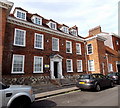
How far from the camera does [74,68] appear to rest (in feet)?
55.1

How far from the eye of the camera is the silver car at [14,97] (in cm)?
385

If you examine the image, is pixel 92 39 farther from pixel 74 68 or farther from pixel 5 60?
pixel 5 60

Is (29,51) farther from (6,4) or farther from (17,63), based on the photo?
(6,4)

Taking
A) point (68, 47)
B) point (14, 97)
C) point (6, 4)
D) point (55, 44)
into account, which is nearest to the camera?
point (14, 97)

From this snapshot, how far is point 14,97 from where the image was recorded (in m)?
4.09

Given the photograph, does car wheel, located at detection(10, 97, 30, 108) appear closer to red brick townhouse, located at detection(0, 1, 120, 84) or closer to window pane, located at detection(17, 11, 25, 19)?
red brick townhouse, located at detection(0, 1, 120, 84)

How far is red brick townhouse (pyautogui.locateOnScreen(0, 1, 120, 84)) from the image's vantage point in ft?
35.2

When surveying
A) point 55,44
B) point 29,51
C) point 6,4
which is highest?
point 6,4

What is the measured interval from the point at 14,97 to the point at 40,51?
31.4 ft

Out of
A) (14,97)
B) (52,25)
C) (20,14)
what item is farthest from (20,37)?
(14,97)

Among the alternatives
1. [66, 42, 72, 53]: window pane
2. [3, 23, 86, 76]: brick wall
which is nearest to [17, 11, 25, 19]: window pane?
[3, 23, 86, 76]: brick wall

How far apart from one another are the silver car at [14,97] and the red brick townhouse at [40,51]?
5811 mm

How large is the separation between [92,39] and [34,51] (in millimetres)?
11850

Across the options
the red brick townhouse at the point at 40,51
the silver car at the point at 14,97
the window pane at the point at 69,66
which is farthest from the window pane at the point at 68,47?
the silver car at the point at 14,97
